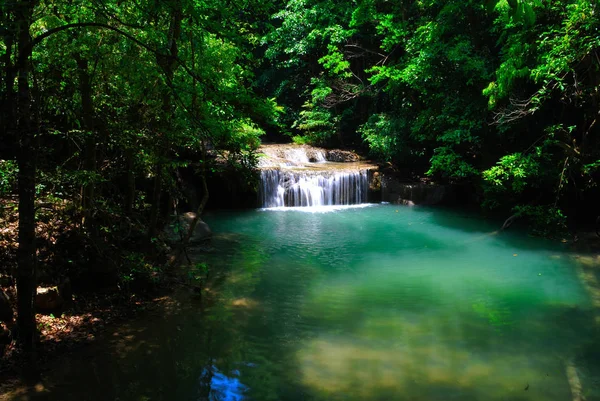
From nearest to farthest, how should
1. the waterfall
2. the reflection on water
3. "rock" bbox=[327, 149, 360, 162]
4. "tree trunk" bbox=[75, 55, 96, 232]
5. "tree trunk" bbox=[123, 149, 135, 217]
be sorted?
1. the reflection on water
2. "tree trunk" bbox=[75, 55, 96, 232]
3. "tree trunk" bbox=[123, 149, 135, 217]
4. the waterfall
5. "rock" bbox=[327, 149, 360, 162]

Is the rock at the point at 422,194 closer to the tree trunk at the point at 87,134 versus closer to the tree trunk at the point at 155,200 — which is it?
the tree trunk at the point at 155,200

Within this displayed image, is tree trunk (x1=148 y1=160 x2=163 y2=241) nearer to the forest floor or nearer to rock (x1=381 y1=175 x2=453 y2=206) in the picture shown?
the forest floor

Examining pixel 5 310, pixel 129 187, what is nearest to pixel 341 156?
pixel 129 187

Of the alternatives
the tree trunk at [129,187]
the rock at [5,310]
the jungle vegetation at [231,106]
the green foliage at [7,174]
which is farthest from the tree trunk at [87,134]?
the rock at [5,310]

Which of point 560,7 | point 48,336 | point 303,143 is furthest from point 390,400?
point 303,143

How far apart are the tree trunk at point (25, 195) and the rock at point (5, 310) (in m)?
0.61

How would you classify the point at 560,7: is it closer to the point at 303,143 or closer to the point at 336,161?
the point at 336,161

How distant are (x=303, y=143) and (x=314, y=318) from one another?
1567 cm

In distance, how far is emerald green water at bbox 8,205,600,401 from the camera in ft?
15.4

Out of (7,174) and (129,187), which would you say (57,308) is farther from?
(129,187)

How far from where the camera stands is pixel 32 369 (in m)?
4.46

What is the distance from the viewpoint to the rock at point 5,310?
15.8ft

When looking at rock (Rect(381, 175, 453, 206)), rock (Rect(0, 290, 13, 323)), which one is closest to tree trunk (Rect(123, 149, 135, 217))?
rock (Rect(0, 290, 13, 323))

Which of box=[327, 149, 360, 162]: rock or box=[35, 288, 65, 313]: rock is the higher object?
box=[327, 149, 360, 162]: rock
